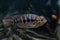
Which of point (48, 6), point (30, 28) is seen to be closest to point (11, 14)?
point (30, 28)

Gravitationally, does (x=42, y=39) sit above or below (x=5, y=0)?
below

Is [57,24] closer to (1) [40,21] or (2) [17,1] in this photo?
(1) [40,21]

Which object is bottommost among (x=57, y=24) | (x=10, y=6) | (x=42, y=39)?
(x=42, y=39)
